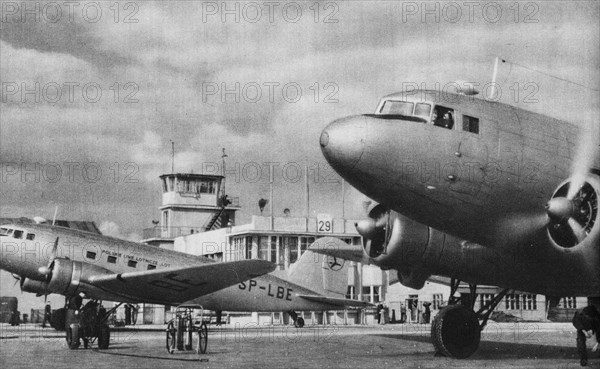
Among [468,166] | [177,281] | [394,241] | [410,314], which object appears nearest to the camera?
[468,166]

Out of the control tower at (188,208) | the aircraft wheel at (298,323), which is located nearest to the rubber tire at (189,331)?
the aircraft wheel at (298,323)

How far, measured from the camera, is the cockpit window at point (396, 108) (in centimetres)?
1223

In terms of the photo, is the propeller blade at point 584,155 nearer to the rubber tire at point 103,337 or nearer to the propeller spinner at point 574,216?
the propeller spinner at point 574,216

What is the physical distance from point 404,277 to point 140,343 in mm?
9815

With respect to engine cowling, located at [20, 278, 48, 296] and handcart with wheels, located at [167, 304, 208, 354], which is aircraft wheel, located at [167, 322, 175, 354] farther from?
engine cowling, located at [20, 278, 48, 296]

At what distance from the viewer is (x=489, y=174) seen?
39.0 ft

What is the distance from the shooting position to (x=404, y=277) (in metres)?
15.1

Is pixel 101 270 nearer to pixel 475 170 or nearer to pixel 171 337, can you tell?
pixel 171 337

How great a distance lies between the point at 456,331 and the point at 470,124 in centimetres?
430


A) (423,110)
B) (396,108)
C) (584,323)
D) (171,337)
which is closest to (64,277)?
(171,337)

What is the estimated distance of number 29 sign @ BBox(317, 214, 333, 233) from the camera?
49125mm

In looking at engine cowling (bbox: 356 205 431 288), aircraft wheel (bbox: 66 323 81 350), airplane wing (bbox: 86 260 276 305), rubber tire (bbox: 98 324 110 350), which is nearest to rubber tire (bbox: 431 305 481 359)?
engine cowling (bbox: 356 205 431 288)

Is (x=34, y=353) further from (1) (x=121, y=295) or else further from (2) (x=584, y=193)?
(2) (x=584, y=193)

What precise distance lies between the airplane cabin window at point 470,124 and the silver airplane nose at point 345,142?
77.3 inches
